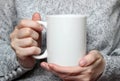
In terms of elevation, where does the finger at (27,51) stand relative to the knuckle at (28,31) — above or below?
below

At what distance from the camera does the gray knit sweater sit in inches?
32.9

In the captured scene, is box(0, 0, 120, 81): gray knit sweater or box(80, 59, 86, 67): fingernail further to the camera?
box(0, 0, 120, 81): gray knit sweater

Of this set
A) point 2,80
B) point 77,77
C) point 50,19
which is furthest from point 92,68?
point 2,80

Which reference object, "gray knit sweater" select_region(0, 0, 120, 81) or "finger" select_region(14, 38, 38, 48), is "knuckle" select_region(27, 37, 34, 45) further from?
"gray knit sweater" select_region(0, 0, 120, 81)

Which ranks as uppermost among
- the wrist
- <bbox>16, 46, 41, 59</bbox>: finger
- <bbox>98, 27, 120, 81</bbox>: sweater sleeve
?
<bbox>16, 46, 41, 59</bbox>: finger

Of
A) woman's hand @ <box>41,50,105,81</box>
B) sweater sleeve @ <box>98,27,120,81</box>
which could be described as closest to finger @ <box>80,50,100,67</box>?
woman's hand @ <box>41,50,105,81</box>

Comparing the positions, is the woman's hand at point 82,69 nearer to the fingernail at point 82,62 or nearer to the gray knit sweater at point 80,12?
the fingernail at point 82,62

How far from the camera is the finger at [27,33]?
683 millimetres

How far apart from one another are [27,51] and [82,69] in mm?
146

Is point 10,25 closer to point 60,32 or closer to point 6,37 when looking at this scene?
point 6,37

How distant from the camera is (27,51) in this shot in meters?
0.69

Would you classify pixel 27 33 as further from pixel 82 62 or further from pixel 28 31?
pixel 82 62

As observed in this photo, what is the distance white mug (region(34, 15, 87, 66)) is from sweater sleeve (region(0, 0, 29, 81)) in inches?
6.0

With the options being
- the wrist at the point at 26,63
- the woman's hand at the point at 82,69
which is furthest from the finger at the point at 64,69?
the wrist at the point at 26,63
